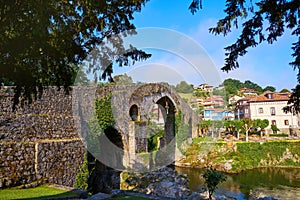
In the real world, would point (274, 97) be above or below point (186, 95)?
above

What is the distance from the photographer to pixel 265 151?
2086 cm

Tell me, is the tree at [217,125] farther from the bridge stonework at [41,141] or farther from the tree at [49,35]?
the tree at [49,35]

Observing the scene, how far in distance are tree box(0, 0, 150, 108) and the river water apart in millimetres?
10524

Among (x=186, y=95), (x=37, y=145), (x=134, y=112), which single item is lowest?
(x=37, y=145)

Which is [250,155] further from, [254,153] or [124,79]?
[124,79]

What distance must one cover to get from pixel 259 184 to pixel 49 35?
14387 mm

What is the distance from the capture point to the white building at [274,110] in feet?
101

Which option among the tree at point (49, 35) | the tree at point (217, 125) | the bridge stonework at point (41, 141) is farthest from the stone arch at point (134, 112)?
the tree at point (217, 125)

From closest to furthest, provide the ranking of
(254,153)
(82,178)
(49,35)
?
(49,35), (82,178), (254,153)

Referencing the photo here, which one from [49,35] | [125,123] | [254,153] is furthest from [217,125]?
[49,35]

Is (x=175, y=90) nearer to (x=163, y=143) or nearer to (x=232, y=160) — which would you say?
(x=163, y=143)

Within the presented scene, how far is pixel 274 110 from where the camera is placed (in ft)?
102

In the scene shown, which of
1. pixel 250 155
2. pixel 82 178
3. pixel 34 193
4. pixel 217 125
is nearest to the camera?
pixel 34 193

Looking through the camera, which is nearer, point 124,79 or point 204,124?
point 124,79
